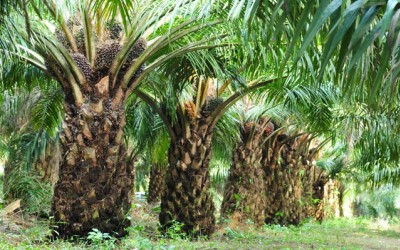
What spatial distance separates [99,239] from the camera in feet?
20.0

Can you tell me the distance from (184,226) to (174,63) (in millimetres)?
2712

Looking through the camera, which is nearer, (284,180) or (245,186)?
(245,186)

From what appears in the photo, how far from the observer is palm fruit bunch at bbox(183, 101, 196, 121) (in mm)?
9078

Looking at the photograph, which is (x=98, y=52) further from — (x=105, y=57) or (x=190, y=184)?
(x=190, y=184)

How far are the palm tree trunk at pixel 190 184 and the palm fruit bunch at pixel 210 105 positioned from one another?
158mm

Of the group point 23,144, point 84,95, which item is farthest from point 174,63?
point 23,144

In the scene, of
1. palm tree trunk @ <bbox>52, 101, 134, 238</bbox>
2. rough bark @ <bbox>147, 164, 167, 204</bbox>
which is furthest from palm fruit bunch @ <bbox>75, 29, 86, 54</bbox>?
rough bark @ <bbox>147, 164, 167, 204</bbox>

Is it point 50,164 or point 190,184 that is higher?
point 50,164

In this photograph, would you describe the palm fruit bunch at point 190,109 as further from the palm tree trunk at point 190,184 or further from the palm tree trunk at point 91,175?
the palm tree trunk at point 91,175

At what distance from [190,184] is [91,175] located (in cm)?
269

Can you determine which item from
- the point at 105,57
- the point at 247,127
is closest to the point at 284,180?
the point at 247,127

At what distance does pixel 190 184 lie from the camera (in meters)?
8.91

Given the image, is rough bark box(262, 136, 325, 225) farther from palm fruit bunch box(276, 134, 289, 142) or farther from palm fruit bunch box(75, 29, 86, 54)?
palm fruit bunch box(75, 29, 86, 54)

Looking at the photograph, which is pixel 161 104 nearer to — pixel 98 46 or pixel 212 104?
pixel 212 104
